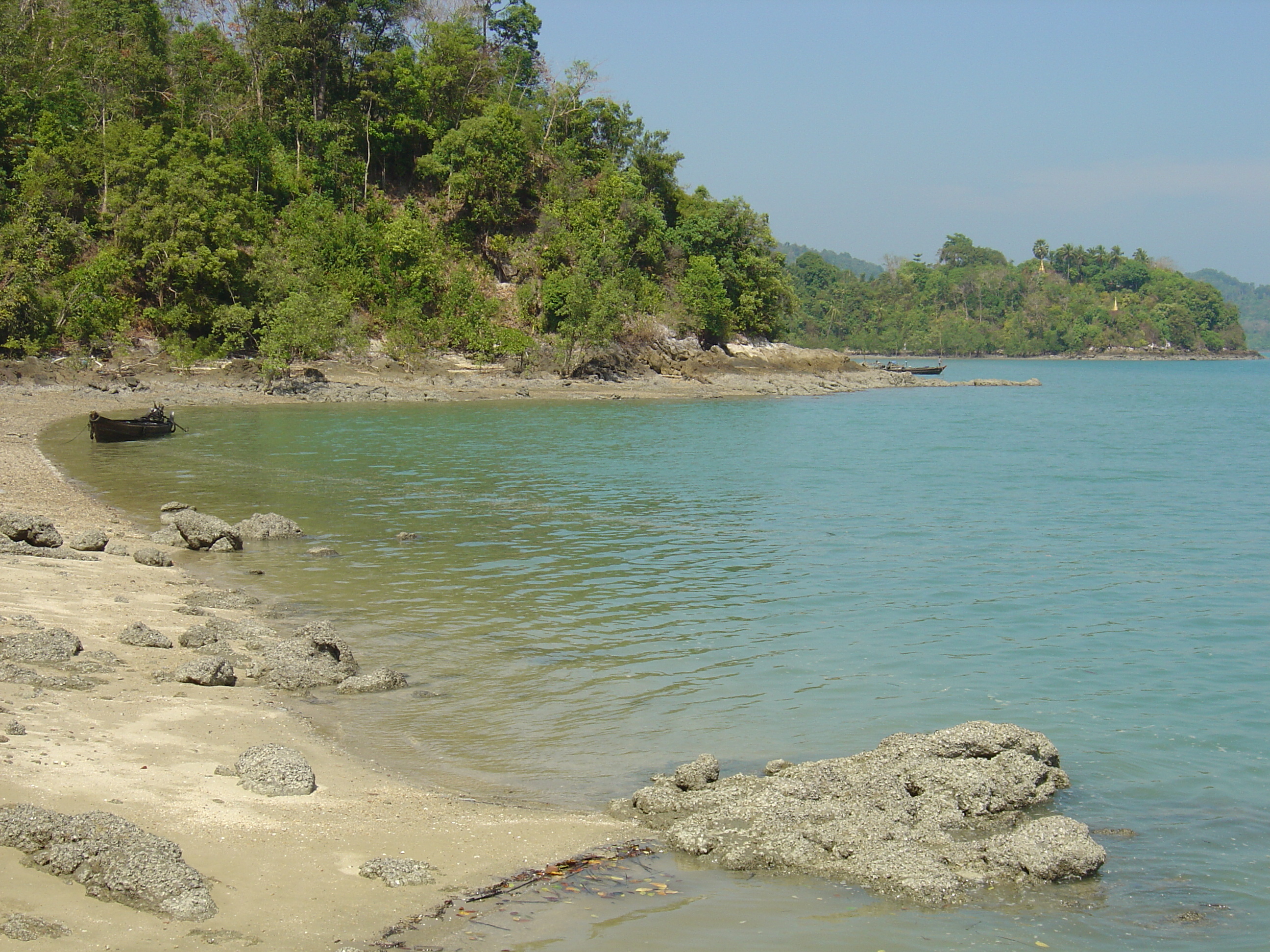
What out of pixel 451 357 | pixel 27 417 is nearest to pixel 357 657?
pixel 27 417

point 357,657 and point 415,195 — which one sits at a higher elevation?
point 415,195

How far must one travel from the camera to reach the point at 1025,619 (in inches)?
508

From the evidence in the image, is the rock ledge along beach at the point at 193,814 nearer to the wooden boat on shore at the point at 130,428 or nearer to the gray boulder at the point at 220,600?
the gray boulder at the point at 220,600

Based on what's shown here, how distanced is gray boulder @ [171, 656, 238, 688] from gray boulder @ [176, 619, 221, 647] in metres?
1.00

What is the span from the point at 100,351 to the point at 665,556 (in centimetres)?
3768

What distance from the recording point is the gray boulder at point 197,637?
10266mm

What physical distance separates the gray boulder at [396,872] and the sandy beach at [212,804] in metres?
0.04

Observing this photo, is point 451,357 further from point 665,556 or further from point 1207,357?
point 1207,357

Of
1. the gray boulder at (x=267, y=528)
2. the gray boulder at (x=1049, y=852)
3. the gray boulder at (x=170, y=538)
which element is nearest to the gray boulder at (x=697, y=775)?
the gray boulder at (x=1049, y=852)

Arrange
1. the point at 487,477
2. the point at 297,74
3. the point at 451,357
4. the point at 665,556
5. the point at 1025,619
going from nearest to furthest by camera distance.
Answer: the point at 1025,619 < the point at 665,556 < the point at 487,477 < the point at 451,357 < the point at 297,74

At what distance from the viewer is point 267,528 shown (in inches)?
669

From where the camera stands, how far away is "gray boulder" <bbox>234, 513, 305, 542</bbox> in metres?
16.9

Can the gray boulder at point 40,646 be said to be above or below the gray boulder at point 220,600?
above

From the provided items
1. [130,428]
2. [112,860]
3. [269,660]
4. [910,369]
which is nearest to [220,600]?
[269,660]
